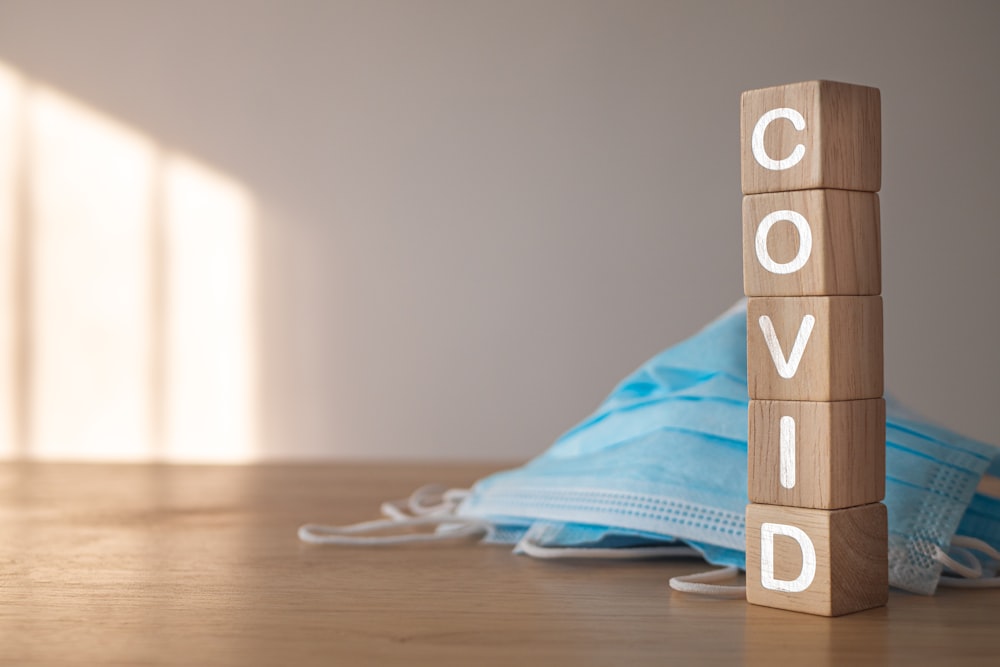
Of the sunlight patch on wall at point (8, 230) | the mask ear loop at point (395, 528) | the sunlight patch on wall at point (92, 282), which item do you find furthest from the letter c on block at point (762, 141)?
the sunlight patch on wall at point (8, 230)

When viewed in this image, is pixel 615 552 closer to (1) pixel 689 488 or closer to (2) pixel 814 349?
(1) pixel 689 488

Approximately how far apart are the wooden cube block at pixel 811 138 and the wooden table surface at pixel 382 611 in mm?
314

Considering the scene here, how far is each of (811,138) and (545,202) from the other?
5.38 feet

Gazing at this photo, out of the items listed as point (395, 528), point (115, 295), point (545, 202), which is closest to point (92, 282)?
point (115, 295)

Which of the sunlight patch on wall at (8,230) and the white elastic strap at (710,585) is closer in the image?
the white elastic strap at (710,585)

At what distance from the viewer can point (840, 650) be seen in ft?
2.26

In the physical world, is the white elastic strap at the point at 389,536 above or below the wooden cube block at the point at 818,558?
below

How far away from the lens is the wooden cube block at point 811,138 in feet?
2.49

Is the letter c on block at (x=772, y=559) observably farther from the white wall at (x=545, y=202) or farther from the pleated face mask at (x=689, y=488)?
the white wall at (x=545, y=202)

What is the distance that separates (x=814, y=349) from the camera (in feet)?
2.51

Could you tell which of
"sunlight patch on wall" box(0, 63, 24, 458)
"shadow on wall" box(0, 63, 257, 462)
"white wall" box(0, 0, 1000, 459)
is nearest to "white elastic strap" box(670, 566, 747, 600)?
"white wall" box(0, 0, 1000, 459)

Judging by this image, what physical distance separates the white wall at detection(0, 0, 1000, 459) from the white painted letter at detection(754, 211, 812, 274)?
5.16 ft

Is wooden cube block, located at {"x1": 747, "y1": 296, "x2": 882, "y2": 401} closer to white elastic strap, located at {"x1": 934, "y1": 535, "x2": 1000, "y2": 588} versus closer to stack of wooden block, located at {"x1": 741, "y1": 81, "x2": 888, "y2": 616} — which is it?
stack of wooden block, located at {"x1": 741, "y1": 81, "x2": 888, "y2": 616}

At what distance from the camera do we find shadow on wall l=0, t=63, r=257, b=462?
2432 millimetres
